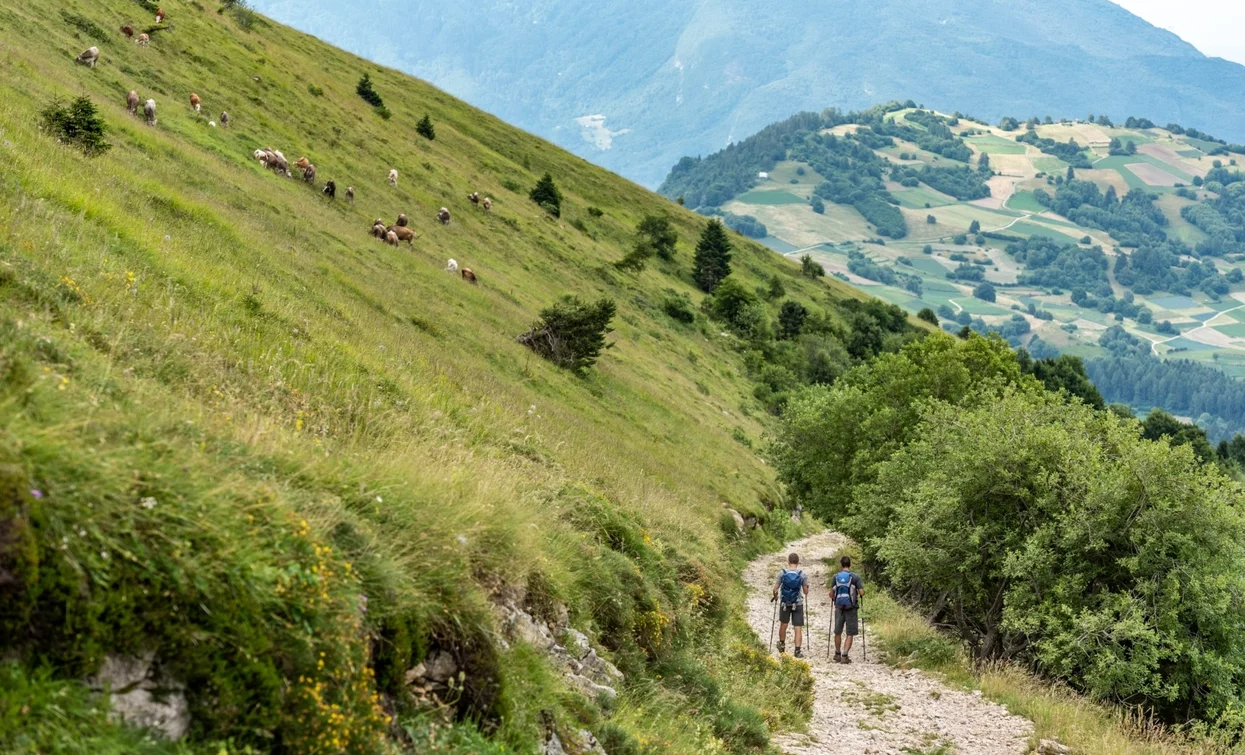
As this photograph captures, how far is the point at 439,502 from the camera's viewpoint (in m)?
7.61

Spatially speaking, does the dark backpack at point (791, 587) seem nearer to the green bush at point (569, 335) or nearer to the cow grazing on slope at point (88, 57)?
the green bush at point (569, 335)

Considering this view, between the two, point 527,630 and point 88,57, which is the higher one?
point 88,57

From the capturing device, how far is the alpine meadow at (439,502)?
15.9 feet

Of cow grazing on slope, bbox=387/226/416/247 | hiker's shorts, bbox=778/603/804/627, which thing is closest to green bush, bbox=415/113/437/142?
cow grazing on slope, bbox=387/226/416/247

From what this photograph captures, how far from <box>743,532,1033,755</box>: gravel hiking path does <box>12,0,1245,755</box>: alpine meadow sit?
11cm

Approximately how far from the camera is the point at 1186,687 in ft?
61.8

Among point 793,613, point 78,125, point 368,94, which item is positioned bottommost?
point 793,613

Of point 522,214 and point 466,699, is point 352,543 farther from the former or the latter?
point 522,214

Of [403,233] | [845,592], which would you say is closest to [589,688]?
[845,592]

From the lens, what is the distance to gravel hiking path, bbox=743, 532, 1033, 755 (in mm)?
13036

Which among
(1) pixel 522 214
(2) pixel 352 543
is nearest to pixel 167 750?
(2) pixel 352 543

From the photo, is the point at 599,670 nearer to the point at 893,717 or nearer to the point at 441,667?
the point at 441,667

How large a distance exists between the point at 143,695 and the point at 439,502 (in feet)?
10.5

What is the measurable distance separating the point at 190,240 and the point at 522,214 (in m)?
44.9
